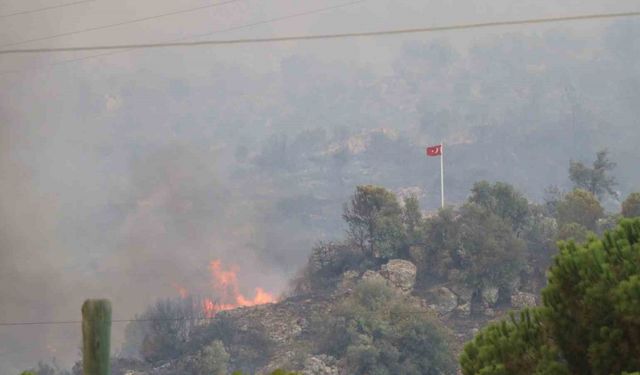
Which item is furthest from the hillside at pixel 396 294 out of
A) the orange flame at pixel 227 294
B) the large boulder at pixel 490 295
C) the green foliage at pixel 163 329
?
the orange flame at pixel 227 294

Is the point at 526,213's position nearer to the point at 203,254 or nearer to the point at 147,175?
the point at 203,254

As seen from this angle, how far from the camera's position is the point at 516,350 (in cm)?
1091

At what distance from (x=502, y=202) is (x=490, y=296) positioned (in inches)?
501

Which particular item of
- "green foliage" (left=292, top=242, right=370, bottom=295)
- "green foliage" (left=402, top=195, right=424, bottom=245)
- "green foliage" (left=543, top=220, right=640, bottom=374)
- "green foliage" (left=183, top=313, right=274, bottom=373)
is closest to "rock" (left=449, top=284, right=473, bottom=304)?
"green foliage" (left=402, top=195, right=424, bottom=245)

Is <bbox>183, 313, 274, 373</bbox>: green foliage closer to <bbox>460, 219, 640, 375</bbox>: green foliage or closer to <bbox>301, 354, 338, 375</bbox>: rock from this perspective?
<bbox>301, 354, 338, 375</bbox>: rock

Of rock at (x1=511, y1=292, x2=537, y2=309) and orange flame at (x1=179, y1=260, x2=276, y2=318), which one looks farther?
orange flame at (x1=179, y1=260, x2=276, y2=318)

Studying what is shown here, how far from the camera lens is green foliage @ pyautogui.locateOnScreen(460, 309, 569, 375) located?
1066cm

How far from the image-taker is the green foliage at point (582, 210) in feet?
316

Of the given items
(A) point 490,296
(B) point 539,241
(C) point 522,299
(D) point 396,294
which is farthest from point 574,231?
(D) point 396,294

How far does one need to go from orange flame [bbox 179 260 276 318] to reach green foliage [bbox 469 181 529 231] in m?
34.1

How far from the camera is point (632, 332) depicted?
9.94 meters

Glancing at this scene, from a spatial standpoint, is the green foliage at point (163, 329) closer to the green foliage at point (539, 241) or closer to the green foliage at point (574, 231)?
the green foliage at point (539, 241)

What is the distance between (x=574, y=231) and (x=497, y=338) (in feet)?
262

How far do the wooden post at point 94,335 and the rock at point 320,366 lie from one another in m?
74.0
